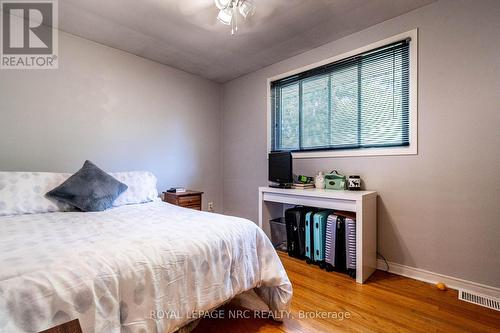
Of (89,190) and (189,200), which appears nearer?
(89,190)

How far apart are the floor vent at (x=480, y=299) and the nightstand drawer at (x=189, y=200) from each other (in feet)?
8.83

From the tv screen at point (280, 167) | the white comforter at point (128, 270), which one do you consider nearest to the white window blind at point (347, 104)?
the tv screen at point (280, 167)

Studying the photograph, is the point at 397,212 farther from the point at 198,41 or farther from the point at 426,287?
the point at 198,41

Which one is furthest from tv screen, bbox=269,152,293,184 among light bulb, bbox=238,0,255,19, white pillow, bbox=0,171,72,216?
white pillow, bbox=0,171,72,216

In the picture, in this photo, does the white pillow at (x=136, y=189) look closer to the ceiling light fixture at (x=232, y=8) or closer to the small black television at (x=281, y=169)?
the small black television at (x=281, y=169)

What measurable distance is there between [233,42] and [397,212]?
2541mm

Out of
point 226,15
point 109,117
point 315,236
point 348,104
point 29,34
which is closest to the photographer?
point 226,15

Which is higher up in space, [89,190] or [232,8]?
[232,8]

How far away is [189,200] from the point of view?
2.91 metres

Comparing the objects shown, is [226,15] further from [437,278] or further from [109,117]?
[437,278]

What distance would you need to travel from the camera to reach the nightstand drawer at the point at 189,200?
284cm

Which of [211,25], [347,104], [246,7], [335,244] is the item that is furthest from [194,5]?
[335,244]

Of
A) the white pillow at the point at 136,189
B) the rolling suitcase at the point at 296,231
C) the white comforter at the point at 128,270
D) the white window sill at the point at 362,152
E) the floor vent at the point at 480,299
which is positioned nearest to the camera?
the white comforter at the point at 128,270

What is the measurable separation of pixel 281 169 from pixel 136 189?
5.53 feet
